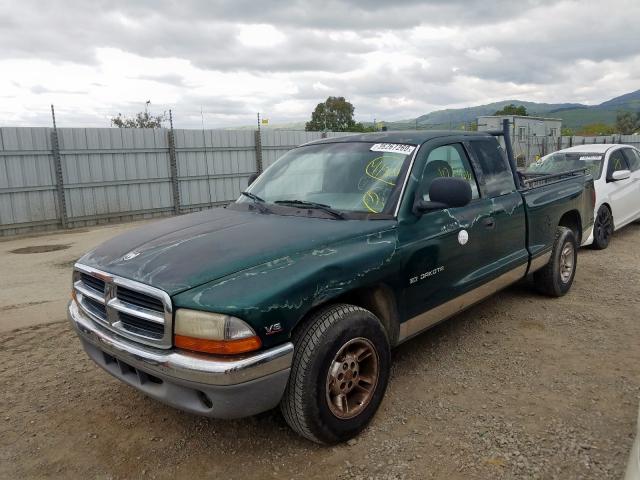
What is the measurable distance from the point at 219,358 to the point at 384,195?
1606mm

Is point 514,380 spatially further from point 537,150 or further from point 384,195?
point 537,150

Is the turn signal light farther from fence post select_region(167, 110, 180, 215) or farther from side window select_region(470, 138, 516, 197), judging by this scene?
fence post select_region(167, 110, 180, 215)

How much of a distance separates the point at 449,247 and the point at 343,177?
3.00ft

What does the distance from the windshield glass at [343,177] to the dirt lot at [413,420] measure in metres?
1.38

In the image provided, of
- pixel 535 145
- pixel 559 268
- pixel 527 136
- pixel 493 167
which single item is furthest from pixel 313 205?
pixel 535 145

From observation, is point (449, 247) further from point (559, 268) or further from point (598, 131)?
point (598, 131)

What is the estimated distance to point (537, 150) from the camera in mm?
23703

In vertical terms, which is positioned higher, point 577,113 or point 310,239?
point 577,113

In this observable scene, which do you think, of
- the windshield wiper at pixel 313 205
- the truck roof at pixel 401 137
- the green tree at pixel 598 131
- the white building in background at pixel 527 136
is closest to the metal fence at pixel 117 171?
the truck roof at pixel 401 137

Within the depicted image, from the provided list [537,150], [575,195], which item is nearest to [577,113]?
[537,150]

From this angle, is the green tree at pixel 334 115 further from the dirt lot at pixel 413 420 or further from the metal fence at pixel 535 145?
the dirt lot at pixel 413 420

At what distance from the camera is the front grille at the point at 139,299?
2.49m

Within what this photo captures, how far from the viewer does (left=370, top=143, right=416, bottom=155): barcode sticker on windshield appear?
3572 millimetres

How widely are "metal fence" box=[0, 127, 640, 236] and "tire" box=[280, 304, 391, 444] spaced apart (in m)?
7.50
